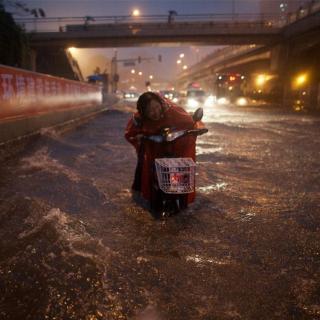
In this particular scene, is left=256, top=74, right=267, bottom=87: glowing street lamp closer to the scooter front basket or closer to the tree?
the tree

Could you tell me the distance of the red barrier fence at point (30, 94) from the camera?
10570mm

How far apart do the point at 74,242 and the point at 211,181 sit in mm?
3691

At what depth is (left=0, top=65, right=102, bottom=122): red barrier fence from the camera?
416 inches

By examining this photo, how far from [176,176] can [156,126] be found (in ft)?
2.98

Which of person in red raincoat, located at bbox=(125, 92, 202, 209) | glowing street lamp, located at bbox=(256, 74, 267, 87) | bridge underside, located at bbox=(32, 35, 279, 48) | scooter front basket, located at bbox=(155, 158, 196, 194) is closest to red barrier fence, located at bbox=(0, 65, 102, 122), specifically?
person in red raincoat, located at bbox=(125, 92, 202, 209)

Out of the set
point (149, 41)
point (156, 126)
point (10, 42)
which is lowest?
point (156, 126)

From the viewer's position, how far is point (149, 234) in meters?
4.75

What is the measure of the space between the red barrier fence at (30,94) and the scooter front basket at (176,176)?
661 cm

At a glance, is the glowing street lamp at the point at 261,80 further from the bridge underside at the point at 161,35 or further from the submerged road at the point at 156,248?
the submerged road at the point at 156,248

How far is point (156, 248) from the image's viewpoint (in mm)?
4332

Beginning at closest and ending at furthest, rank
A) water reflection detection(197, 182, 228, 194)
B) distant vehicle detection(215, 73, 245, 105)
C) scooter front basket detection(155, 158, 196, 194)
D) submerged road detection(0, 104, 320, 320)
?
submerged road detection(0, 104, 320, 320)
scooter front basket detection(155, 158, 196, 194)
water reflection detection(197, 182, 228, 194)
distant vehicle detection(215, 73, 245, 105)

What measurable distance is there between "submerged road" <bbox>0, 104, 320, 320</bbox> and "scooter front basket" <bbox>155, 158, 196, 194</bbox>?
18.4 inches

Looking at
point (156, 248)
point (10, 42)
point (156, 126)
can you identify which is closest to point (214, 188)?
point (156, 126)

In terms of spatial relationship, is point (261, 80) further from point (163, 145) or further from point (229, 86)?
point (163, 145)
